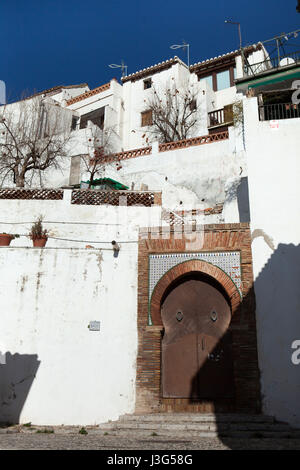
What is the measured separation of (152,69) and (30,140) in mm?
9183

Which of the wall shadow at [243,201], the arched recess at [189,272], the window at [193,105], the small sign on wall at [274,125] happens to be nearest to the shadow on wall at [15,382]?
the arched recess at [189,272]

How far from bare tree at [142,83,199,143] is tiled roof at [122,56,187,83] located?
1574mm

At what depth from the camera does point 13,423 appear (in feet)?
25.5

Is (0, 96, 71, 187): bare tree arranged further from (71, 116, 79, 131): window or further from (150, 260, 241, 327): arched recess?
(150, 260, 241, 327): arched recess

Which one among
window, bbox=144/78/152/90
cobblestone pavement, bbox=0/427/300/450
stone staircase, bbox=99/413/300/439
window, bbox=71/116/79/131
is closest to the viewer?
cobblestone pavement, bbox=0/427/300/450

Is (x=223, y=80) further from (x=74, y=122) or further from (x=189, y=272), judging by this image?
(x=189, y=272)

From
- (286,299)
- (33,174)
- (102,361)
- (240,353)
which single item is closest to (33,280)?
(102,361)

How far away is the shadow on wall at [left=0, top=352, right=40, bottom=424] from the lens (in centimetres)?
786

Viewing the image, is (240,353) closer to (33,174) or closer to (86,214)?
(86,214)

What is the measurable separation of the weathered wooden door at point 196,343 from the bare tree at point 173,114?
13507 mm

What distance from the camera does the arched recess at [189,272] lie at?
8102mm

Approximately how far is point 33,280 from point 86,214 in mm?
3710

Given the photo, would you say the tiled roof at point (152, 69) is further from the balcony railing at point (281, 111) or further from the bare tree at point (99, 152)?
the balcony railing at point (281, 111)

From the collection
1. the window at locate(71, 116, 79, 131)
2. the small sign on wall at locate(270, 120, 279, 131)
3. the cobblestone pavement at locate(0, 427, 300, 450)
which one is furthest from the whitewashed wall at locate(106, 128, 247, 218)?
the cobblestone pavement at locate(0, 427, 300, 450)
